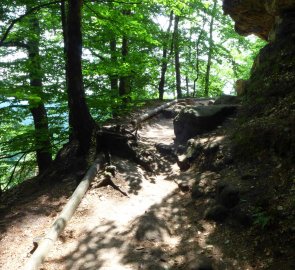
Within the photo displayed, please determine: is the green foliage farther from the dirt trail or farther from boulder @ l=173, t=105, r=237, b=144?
boulder @ l=173, t=105, r=237, b=144

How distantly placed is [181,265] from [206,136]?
5165mm

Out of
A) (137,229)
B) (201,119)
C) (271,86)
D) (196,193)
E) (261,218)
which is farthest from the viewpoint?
(201,119)

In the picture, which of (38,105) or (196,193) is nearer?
(196,193)

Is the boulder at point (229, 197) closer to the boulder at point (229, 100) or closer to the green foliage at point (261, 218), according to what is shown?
the green foliage at point (261, 218)

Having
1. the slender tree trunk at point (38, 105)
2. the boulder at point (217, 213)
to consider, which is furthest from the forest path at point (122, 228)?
the slender tree trunk at point (38, 105)

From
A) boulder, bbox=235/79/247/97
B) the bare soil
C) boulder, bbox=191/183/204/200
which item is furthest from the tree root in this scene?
boulder, bbox=235/79/247/97

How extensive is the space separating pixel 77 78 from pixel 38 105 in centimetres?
→ 191

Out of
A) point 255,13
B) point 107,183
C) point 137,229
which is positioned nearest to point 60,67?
point 107,183

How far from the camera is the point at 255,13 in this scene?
456 inches

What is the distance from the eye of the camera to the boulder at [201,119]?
9992 mm

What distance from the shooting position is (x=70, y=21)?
8.73 metres

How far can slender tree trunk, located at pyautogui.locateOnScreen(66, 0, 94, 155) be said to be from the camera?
8.70 metres

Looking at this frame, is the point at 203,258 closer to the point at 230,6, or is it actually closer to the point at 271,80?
the point at 271,80

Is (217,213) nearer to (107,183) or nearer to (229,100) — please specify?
(107,183)
